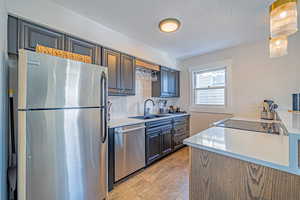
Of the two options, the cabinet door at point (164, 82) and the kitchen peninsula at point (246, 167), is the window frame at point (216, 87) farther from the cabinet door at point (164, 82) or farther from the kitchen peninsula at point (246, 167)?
the kitchen peninsula at point (246, 167)

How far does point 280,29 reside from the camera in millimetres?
1076

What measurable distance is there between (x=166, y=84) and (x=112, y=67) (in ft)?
5.79

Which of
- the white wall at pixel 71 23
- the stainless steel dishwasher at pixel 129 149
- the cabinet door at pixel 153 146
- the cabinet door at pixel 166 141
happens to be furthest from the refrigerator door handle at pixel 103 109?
the cabinet door at pixel 166 141

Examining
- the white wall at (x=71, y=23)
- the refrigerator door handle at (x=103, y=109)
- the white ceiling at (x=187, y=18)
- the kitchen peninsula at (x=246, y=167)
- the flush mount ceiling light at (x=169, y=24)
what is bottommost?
the kitchen peninsula at (x=246, y=167)

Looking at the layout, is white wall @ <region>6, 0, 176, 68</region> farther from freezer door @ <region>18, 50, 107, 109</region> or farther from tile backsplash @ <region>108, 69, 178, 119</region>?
freezer door @ <region>18, 50, 107, 109</region>

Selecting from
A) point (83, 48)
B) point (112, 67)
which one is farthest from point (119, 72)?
point (83, 48)

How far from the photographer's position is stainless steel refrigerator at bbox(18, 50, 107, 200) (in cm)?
111

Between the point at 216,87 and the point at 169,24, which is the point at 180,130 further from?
the point at 169,24

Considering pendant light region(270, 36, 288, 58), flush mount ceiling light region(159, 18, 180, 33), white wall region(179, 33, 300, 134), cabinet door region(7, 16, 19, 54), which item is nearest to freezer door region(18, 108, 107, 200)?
cabinet door region(7, 16, 19, 54)

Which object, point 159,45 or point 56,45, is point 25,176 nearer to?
point 56,45

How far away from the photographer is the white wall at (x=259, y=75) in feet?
8.20

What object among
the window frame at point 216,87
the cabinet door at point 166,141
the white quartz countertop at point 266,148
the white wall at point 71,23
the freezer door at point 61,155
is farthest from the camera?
the window frame at point 216,87

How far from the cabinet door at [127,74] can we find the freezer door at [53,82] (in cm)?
94

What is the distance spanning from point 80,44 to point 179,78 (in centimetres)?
300
